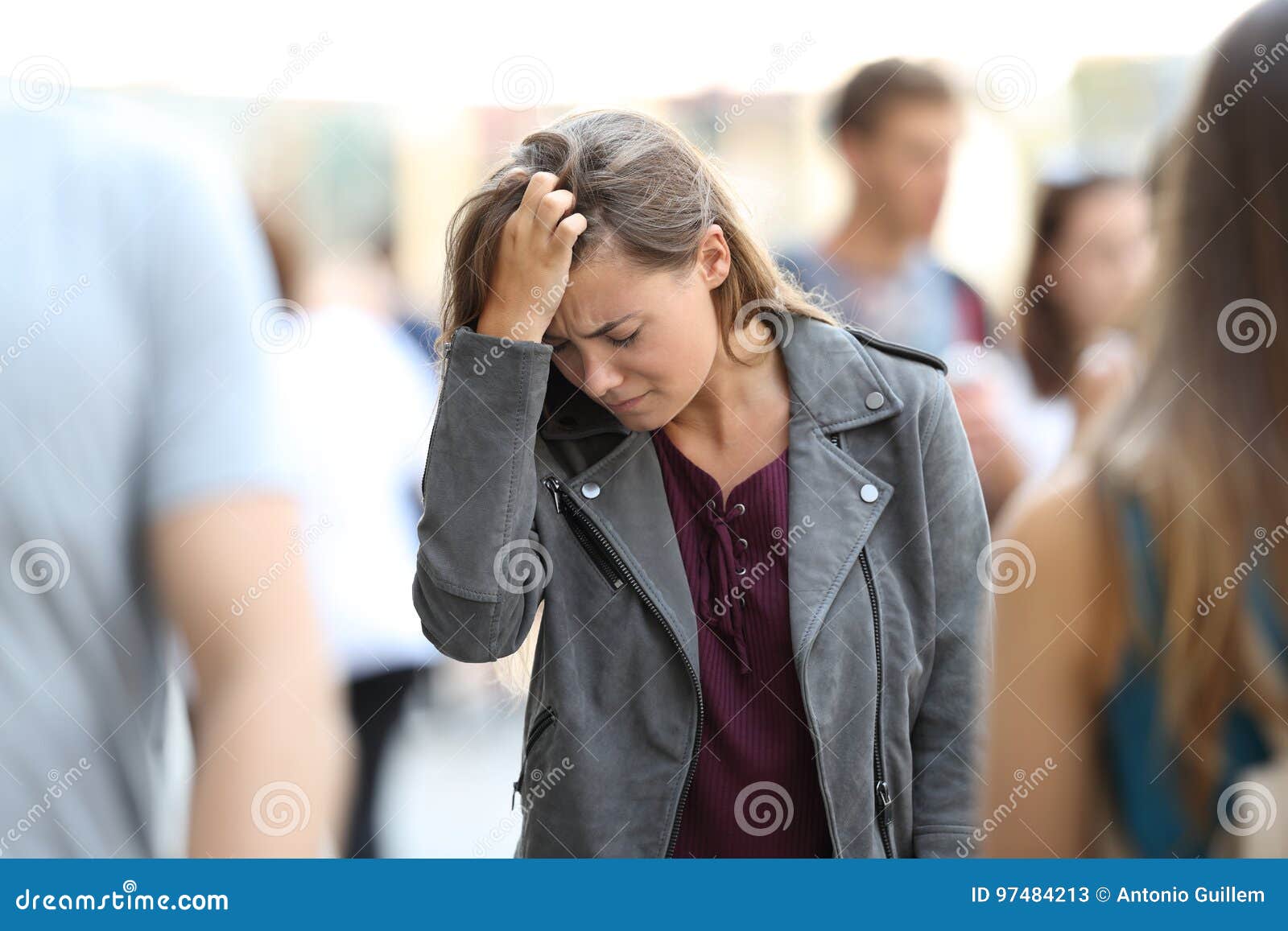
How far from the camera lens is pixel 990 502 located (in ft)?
9.30

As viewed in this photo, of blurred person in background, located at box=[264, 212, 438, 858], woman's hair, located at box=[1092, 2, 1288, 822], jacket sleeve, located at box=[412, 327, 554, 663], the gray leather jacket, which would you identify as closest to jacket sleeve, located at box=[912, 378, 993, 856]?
the gray leather jacket

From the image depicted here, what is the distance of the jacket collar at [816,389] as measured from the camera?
5.51 ft

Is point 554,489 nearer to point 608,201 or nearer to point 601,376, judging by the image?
point 601,376

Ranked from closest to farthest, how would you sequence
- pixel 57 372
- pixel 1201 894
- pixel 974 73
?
pixel 57 372 → pixel 1201 894 → pixel 974 73

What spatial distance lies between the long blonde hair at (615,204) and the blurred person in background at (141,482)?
68 centimetres

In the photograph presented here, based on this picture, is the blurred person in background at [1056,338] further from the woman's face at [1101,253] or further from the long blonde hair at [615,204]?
the long blonde hair at [615,204]

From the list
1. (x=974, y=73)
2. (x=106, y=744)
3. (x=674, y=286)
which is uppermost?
(x=974, y=73)

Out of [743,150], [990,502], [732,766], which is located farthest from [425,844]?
[743,150]

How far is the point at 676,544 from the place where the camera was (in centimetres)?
163

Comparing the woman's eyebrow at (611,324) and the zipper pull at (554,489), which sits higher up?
the woman's eyebrow at (611,324)

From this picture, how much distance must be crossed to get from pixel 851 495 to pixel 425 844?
8.42ft

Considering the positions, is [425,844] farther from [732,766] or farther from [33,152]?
[33,152]

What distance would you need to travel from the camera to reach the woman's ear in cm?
169

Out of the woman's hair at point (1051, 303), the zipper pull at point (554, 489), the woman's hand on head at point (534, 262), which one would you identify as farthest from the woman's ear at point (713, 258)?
the woman's hair at point (1051, 303)
